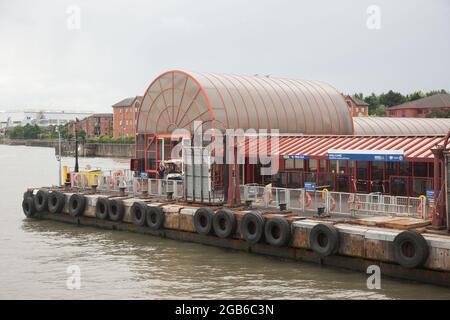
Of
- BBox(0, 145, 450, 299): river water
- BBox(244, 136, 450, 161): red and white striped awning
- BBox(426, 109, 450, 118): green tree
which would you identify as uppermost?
BBox(426, 109, 450, 118): green tree

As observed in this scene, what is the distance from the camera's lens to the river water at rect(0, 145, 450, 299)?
882 inches

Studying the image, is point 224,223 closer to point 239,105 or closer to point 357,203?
point 357,203

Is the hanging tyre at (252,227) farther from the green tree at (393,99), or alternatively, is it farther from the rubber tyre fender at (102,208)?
the green tree at (393,99)

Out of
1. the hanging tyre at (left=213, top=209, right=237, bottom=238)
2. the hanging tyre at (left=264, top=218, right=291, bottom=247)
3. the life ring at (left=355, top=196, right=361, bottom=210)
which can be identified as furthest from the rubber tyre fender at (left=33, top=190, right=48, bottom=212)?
A: the life ring at (left=355, top=196, right=361, bottom=210)

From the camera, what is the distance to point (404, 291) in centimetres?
2177

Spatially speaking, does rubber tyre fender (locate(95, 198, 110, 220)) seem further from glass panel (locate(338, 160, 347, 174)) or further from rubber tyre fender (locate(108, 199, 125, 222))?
glass panel (locate(338, 160, 347, 174))

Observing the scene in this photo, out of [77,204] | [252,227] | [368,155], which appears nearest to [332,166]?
[368,155]

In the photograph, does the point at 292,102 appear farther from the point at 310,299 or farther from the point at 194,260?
the point at 310,299

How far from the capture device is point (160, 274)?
1014 inches

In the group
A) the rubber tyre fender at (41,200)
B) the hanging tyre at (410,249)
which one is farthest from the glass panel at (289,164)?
the hanging tyre at (410,249)

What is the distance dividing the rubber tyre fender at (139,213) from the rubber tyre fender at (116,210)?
1161 mm

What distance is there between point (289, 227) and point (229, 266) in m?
2.95

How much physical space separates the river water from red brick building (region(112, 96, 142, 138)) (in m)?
143
